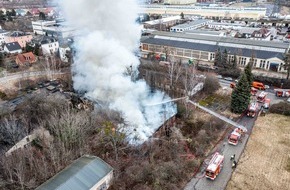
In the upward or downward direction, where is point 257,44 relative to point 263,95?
upward

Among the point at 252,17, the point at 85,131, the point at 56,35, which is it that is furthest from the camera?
the point at 252,17

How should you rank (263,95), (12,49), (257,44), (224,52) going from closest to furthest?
(263,95) → (224,52) → (257,44) → (12,49)

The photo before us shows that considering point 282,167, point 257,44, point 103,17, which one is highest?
point 103,17

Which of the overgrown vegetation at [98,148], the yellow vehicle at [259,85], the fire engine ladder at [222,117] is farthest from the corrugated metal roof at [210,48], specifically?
the overgrown vegetation at [98,148]

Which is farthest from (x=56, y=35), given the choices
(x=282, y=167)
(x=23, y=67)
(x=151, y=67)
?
(x=282, y=167)

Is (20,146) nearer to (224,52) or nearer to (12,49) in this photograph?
(224,52)

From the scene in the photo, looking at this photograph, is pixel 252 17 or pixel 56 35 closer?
pixel 56 35

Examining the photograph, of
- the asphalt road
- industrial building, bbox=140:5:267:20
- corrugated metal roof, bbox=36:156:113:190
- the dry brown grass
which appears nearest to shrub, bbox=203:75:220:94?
the asphalt road
